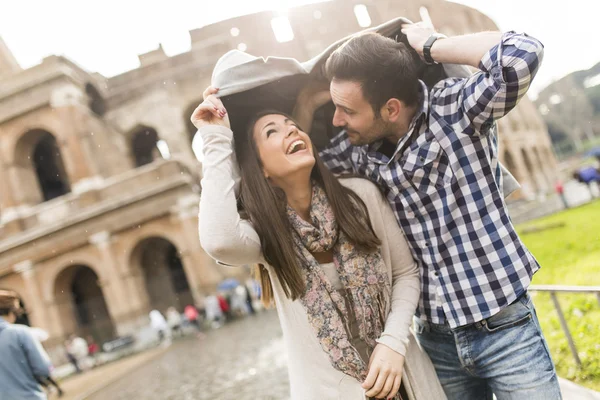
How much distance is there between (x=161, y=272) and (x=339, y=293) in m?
18.7

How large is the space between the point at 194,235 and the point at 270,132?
1523 cm

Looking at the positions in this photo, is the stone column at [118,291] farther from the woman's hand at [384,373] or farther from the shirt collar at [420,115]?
the shirt collar at [420,115]

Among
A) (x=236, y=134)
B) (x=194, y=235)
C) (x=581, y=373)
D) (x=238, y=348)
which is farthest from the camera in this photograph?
(x=194, y=235)

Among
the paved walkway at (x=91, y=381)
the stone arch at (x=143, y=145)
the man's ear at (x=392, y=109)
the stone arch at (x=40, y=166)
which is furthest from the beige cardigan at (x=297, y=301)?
the stone arch at (x=143, y=145)

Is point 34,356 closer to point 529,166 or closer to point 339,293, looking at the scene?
point 339,293

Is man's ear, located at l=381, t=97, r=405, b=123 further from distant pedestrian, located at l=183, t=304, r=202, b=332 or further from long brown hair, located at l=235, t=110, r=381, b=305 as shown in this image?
distant pedestrian, located at l=183, t=304, r=202, b=332

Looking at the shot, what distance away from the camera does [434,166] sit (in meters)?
1.42

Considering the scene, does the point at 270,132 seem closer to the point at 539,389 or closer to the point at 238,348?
the point at 539,389

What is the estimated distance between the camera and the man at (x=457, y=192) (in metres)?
1.36

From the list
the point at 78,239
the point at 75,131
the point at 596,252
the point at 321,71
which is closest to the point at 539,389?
the point at 321,71

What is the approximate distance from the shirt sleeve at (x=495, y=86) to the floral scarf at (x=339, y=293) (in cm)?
55

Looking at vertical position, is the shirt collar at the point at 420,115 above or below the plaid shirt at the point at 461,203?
above

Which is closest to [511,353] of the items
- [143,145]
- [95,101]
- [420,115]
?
[420,115]

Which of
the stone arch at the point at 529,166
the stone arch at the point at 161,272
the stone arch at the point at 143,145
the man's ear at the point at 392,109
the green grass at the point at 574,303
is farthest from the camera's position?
the stone arch at the point at 529,166
